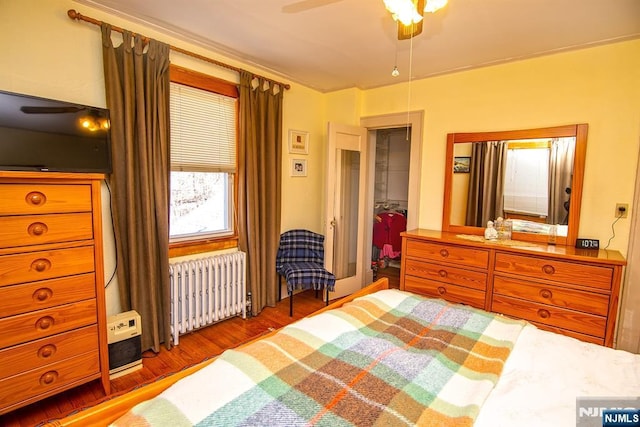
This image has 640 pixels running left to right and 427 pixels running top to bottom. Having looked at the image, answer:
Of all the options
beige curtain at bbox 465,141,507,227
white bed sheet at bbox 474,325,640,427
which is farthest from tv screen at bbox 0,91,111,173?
beige curtain at bbox 465,141,507,227

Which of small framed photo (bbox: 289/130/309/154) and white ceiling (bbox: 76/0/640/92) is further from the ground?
white ceiling (bbox: 76/0/640/92)

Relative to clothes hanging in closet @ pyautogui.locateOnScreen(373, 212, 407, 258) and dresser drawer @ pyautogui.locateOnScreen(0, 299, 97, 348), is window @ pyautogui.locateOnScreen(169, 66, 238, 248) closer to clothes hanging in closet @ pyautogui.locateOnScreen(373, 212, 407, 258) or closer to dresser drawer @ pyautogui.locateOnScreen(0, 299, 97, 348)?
dresser drawer @ pyautogui.locateOnScreen(0, 299, 97, 348)

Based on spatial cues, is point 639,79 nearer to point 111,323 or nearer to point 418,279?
point 418,279

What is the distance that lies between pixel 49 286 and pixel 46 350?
0.36 metres

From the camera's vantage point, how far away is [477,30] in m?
2.23

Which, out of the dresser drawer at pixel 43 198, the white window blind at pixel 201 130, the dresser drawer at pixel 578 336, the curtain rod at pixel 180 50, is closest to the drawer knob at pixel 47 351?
the dresser drawer at pixel 43 198

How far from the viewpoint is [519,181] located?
2727 millimetres

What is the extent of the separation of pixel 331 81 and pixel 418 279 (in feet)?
7.64

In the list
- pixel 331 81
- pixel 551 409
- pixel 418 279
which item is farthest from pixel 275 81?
pixel 551 409

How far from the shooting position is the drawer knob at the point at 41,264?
1616mm

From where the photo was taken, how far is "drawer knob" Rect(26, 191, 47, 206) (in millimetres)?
1582

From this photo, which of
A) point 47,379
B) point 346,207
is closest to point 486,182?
point 346,207

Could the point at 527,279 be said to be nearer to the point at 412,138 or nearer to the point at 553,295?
the point at 553,295

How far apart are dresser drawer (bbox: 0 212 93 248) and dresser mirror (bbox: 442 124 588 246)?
2.98 meters
